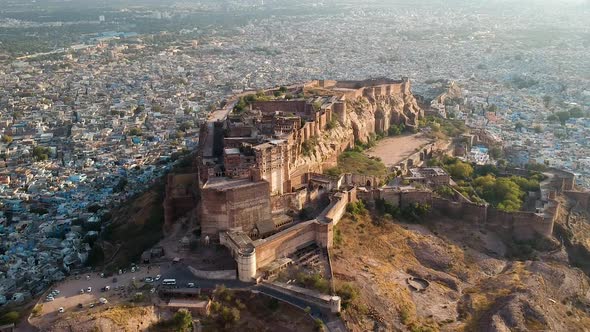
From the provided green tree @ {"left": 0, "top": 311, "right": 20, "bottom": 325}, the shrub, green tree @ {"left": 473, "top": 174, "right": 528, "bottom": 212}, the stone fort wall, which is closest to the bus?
green tree @ {"left": 0, "top": 311, "right": 20, "bottom": 325}

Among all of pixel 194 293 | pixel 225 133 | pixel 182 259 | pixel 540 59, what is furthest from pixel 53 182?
pixel 540 59

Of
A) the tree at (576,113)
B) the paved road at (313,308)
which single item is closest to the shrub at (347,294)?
the paved road at (313,308)

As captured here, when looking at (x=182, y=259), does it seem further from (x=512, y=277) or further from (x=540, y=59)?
(x=540, y=59)

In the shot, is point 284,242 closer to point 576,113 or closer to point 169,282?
point 169,282

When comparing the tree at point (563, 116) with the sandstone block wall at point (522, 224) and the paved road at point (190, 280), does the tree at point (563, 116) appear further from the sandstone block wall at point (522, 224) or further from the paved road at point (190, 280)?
the paved road at point (190, 280)

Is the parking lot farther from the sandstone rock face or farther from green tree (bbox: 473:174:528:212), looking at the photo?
the sandstone rock face
